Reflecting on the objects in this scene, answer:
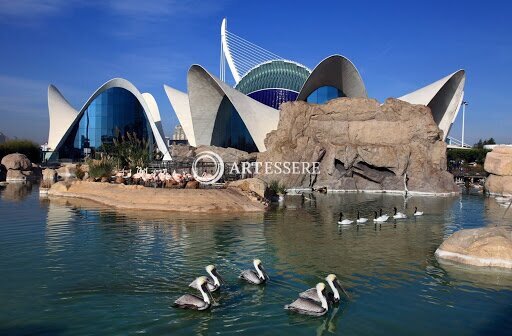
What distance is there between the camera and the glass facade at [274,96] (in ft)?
206

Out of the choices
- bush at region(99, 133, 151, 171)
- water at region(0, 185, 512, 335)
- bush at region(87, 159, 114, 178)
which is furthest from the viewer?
bush at region(99, 133, 151, 171)

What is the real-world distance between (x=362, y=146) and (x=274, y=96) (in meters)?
29.2

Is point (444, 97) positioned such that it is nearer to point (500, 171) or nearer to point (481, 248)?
point (500, 171)

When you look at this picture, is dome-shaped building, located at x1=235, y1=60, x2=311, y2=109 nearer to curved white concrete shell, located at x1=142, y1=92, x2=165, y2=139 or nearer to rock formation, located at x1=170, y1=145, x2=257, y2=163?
curved white concrete shell, located at x1=142, y1=92, x2=165, y2=139

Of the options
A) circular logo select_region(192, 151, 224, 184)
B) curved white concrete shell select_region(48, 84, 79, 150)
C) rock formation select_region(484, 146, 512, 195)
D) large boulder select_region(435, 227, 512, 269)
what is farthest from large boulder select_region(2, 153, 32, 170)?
large boulder select_region(435, 227, 512, 269)

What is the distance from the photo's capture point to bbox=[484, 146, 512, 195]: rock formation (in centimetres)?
3353

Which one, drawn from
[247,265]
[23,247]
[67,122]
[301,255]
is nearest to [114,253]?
[23,247]

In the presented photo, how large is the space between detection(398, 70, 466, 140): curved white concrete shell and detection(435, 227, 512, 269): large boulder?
3771cm

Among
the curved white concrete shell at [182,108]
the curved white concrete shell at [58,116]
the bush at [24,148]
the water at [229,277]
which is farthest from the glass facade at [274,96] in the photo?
the water at [229,277]

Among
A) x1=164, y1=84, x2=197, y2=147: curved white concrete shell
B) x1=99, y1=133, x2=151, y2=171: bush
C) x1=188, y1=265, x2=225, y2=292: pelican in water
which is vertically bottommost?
x1=188, y1=265, x2=225, y2=292: pelican in water

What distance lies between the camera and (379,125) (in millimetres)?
36469

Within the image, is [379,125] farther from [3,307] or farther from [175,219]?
[3,307]

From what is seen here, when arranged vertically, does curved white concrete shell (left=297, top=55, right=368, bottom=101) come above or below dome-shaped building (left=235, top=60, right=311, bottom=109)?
below

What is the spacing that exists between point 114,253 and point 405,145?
2745cm
